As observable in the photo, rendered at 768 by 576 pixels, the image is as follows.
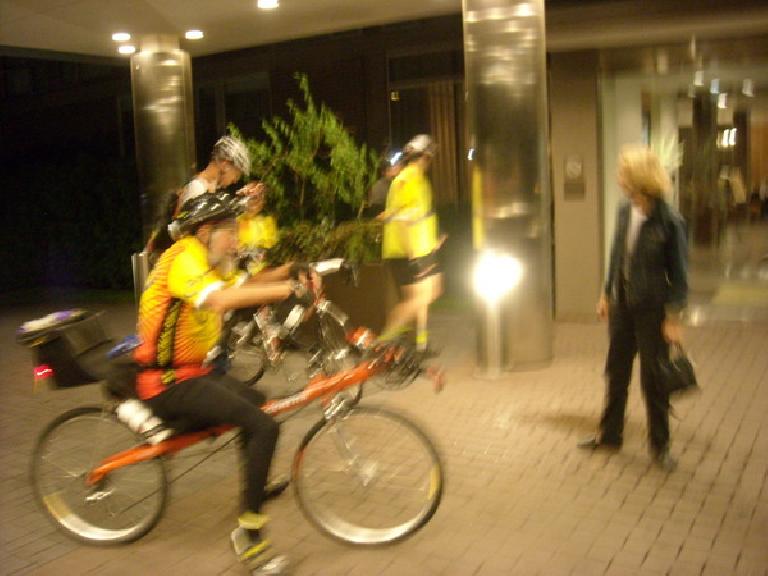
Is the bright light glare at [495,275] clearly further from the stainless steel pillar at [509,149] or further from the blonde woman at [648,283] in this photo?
the blonde woman at [648,283]

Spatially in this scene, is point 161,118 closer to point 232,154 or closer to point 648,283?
point 232,154

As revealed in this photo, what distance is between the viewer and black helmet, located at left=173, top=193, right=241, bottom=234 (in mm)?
4098

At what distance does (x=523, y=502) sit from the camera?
4.91 meters

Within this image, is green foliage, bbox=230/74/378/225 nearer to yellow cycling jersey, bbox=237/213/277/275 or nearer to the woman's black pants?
yellow cycling jersey, bbox=237/213/277/275

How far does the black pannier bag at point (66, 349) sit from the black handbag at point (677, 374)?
10.2 ft

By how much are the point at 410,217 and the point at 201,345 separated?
3789 mm

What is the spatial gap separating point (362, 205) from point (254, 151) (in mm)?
1254

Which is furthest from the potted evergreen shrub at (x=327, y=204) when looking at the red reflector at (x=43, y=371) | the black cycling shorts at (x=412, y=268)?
the red reflector at (x=43, y=371)

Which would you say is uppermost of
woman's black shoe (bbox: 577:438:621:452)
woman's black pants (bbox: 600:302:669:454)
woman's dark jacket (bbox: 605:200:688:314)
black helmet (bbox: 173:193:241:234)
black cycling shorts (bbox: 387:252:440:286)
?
black helmet (bbox: 173:193:241:234)

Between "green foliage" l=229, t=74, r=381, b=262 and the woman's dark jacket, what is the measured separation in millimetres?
3694

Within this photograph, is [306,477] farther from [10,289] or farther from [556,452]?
[10,289]

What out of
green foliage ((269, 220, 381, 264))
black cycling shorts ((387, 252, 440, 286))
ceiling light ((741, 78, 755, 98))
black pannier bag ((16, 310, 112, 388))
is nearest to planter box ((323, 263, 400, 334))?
green foliage ((269, 220, 381, 264))

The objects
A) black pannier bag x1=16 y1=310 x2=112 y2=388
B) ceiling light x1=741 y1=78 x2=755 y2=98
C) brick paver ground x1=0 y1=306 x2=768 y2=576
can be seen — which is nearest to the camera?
brick paver ground x1=0 y1=306 x2=768 y2=576

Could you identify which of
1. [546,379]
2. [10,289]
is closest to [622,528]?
[546,379]
